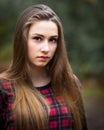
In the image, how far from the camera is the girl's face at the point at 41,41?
14.8 ft

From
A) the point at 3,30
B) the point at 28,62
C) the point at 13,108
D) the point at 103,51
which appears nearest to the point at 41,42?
the point at 28,62

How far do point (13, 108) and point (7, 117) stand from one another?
8 cm

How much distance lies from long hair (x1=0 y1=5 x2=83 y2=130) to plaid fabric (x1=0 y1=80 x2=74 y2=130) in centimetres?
5

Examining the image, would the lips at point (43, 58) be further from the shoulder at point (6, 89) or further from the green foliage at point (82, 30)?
the green foliage at point (82, 30)

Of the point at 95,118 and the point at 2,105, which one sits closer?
the point at 2,105

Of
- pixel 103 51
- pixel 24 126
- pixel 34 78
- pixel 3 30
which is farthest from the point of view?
pixel 3 30

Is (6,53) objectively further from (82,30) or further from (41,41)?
(41,41)

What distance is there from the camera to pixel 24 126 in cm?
440

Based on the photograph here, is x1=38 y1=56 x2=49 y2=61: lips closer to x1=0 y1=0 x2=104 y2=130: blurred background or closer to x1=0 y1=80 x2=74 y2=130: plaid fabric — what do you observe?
x1=0 y1=80 x2=74 y2=130: plaid fabric

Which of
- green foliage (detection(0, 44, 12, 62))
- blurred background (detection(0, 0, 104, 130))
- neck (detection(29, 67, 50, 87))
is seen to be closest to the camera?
neck (detection(29, 67, 50, 87))

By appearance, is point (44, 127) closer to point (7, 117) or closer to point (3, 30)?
point (7, 117)

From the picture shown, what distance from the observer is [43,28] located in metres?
4.50

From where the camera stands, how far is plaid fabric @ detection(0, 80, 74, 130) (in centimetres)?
445

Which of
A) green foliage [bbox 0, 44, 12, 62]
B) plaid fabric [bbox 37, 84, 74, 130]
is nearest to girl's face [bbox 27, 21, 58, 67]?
plaid fabric [bbox 37, 84, 74, 130]
